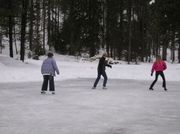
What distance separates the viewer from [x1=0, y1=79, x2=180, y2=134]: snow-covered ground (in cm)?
922

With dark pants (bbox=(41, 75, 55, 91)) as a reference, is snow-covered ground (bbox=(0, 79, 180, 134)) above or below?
below

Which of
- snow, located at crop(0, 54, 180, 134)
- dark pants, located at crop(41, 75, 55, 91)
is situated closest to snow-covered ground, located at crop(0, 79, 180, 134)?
snow, located at crop(0, 54, 180, 134)

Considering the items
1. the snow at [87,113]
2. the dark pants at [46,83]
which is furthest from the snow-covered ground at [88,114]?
the dark pants at [46,83]

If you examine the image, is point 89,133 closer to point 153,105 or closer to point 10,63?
point 153,105

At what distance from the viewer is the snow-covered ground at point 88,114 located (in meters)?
9.22

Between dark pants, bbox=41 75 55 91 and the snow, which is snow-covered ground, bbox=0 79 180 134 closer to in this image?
the snow

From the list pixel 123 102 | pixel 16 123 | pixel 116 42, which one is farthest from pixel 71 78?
pixel 116 42

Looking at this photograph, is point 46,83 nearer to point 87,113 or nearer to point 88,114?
point 87,113

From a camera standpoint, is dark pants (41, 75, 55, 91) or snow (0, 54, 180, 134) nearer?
Result: snow (0, 54, 180, 134)

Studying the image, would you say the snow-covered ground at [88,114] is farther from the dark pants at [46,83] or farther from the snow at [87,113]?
the dark pants at [46,83]

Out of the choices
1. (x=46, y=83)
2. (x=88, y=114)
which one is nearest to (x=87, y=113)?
(x=88, y=114)

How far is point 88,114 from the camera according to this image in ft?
37.5

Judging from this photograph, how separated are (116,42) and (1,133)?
2008 inches

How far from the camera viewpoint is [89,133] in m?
8.71
